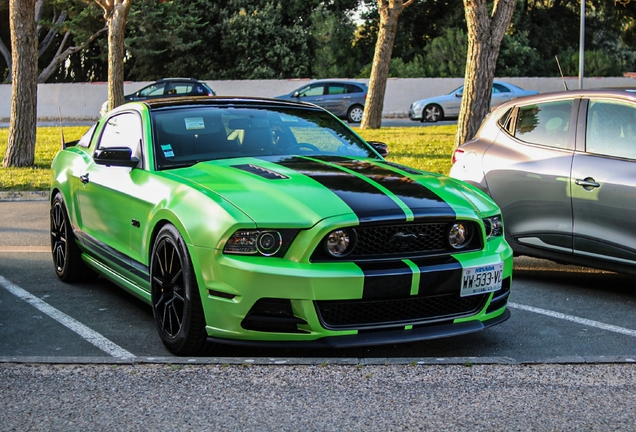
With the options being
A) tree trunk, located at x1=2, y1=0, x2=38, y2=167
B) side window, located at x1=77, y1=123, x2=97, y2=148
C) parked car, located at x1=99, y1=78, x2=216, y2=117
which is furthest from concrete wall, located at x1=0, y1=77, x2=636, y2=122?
side window, located at x1=77, y1=123, x2=97, y2=148

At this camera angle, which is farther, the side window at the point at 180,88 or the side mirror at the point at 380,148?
the side window at the point at 180,88

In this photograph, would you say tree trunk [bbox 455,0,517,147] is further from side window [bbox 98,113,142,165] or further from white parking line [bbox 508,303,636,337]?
side window [bbox 98,113,142,165]

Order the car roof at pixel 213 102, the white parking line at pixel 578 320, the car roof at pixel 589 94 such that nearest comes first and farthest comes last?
1. the white parking line at pixel 578 320
2. the car roof at pixel 213 102
3. the car roof at pixel 589 94

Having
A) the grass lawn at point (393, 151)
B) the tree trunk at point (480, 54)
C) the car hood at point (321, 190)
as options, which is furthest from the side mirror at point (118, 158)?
the tree trunk at point (480, 54)

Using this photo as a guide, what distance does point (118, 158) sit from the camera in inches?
239

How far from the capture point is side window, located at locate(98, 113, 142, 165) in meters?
6.41

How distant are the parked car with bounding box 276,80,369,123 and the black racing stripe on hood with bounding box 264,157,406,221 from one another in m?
26.3

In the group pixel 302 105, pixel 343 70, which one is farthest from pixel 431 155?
pixel 343 70

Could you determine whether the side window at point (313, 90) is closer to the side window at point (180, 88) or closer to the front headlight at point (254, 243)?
the side window at point (180, 88)

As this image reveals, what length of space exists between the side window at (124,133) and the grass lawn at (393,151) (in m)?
7.19

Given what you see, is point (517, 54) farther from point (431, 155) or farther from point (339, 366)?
point (339, 366)

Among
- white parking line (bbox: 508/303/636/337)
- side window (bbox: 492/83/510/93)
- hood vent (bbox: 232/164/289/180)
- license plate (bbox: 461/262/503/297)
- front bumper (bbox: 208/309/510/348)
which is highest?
side window (bbox: 492/83/510/93)

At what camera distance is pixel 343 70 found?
43.6m

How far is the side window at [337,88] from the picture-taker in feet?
105
